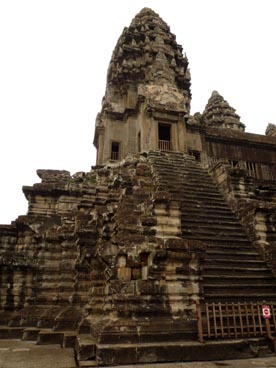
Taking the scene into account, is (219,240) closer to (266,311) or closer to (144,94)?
(266,311)

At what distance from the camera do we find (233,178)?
1322cm

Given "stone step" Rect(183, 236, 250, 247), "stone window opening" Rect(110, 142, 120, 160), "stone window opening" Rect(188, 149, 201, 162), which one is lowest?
"stone step" Rect(183, 236, 250, 247)

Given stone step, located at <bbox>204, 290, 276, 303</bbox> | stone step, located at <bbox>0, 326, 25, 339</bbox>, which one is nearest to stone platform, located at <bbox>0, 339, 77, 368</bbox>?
stone step, located at <bbox>0, 326, 25, 339</bbox>

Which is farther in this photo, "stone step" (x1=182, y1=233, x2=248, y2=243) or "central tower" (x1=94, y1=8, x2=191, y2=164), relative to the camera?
"central tower" (x1=94, y1=8, x2=191, y2=164)

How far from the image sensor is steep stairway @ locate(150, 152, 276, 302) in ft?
27.4

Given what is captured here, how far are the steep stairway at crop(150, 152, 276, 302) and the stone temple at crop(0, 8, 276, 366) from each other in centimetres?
4

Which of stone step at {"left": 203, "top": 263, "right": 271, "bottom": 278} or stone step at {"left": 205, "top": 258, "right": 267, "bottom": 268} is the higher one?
stone step at {"left": 205, "top": 258, "right": 267, "bottom": 268}

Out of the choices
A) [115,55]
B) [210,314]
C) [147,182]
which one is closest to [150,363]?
[210,314]

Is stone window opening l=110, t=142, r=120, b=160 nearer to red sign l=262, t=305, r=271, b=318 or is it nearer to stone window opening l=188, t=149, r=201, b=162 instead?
stone window opening l=188, t=149, r=201, b=162

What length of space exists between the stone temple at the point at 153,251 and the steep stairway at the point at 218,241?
0.04 meters

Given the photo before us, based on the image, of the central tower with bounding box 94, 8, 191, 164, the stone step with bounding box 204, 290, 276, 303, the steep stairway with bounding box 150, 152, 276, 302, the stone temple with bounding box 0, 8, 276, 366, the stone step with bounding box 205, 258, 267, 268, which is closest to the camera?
the stone temple with bounding box 0, 8, 276, 366

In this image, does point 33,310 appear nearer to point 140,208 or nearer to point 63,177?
point 140,208

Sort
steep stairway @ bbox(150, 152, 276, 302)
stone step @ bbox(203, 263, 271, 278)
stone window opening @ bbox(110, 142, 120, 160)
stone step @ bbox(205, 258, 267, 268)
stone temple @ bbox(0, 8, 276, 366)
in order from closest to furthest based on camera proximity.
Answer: stone temple @ bbox(0, 8, 276, 366) < steep stairway @ bbox(150, 152, 276, 302) < stone step @ bbox(203, 263, 271, 278) < stone step @ bbox(205, 258, 267, 268) < stone window opening @ bbox(110, 142, 120, 160)

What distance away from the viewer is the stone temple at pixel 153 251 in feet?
20.8
